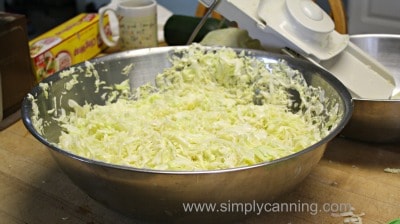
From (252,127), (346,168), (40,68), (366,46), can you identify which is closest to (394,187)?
(346,168)

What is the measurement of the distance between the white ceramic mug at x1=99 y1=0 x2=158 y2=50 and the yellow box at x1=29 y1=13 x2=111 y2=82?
1.3 inches

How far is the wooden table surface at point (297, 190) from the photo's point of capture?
0.83 m

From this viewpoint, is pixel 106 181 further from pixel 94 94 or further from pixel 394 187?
pixel 394 187

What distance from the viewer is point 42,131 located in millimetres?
883

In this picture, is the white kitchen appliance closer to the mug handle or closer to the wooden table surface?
the wooden table surface

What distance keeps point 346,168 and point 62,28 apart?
2.59 ft

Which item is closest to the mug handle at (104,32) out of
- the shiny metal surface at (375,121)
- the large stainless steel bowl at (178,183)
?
the large stainless steel bowl at (178,183)

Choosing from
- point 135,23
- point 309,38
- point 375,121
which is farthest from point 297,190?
point 135,23

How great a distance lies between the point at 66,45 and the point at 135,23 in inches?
7.1

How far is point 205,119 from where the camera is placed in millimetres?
964

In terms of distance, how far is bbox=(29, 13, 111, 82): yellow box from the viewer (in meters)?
1.21

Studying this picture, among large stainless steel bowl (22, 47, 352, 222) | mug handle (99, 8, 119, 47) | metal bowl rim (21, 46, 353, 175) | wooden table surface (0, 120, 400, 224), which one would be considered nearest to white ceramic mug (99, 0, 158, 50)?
mug handle (99, 8, 119, 47)

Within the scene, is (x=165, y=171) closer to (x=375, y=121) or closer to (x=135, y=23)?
(x=375, y=121)

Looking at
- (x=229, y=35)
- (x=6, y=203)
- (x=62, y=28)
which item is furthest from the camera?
(x=62, y=28)
